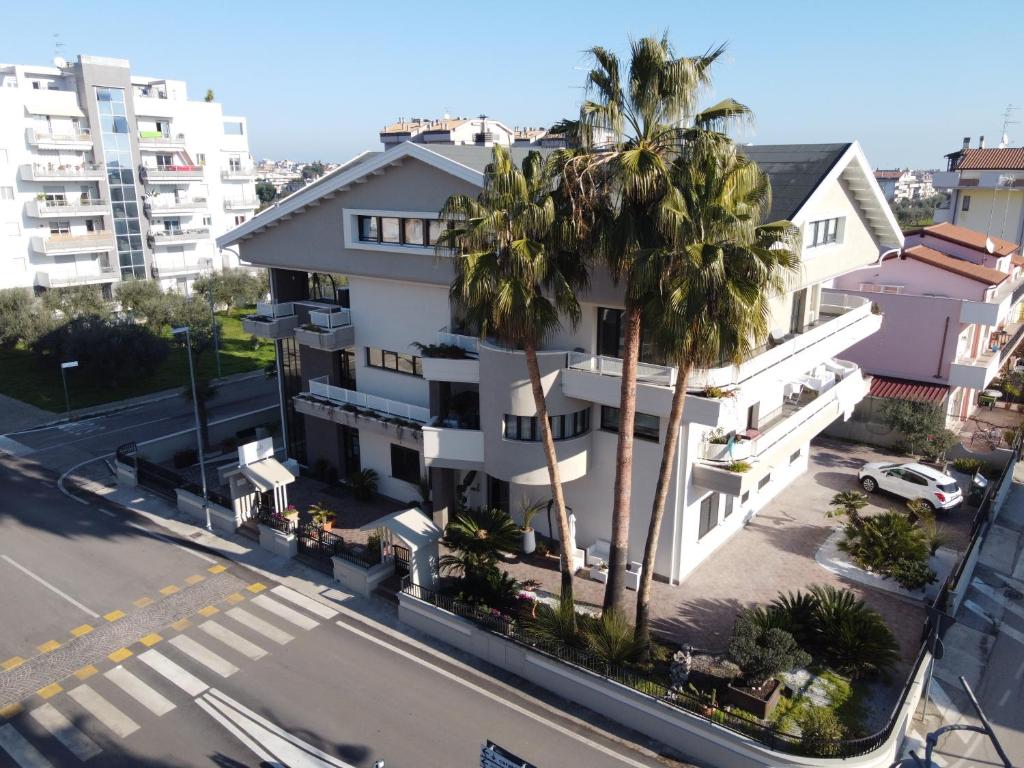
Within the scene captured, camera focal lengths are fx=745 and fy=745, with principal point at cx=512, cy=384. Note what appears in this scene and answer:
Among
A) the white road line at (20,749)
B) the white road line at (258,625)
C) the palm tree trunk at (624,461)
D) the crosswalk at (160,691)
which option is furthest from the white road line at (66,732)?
the palm tree trunk at (624,461)

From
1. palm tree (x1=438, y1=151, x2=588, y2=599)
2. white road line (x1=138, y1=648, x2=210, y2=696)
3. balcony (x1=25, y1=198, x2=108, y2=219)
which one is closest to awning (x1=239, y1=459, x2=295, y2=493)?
white road line (x1=138, y1=648, x2=210, y2=696)

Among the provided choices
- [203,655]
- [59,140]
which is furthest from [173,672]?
[59,140]

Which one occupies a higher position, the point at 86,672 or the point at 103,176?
the point at 103,176

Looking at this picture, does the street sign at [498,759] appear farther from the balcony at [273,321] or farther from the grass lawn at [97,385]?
the grass lawn at [97,385]

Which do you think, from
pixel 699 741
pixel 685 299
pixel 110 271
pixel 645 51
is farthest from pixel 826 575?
pixel 110 271

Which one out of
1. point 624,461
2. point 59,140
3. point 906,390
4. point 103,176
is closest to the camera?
point 624,461

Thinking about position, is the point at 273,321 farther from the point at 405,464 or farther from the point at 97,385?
the point at 97,385

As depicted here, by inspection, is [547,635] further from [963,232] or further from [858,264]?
[963,232]

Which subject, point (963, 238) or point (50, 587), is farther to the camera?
point (963, 238)
